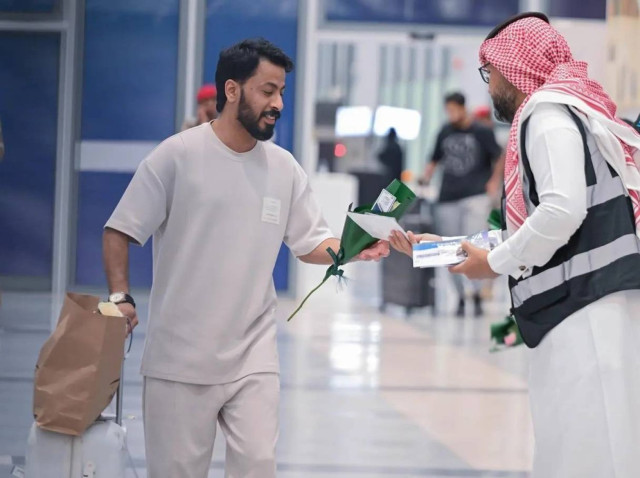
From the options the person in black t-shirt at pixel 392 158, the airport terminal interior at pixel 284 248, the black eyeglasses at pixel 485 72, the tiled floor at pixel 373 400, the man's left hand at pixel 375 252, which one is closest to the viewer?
the black eyeglasses at pixel 485 72

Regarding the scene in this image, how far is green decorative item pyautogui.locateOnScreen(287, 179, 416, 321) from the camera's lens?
3.57 m

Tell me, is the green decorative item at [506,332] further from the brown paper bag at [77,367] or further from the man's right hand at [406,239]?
the brown paper bag at [77,367]

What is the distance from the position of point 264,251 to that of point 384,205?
14.5 inches

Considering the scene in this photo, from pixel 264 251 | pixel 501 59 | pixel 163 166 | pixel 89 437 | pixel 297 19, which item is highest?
pixel 297 19

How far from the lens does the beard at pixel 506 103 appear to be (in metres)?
3.30

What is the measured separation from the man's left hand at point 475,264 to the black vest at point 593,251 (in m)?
0.15

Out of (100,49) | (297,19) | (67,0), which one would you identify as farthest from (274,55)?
(297,19)

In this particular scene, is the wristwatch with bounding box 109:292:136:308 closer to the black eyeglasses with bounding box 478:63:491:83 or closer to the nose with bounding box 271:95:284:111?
the nose with bounding box 271:95:284:111

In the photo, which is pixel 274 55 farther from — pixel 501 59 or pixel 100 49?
pixel 100 49

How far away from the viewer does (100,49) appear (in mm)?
6645

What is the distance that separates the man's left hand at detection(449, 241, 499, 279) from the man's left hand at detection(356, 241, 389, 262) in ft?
1.72

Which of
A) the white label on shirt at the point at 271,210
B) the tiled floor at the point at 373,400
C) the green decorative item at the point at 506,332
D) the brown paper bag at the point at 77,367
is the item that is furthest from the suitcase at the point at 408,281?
the brown paper bag at the point at 77,367

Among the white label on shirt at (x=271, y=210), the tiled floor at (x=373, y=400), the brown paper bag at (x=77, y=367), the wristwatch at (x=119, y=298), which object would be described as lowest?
the tiled floor at (x=373, y=400)

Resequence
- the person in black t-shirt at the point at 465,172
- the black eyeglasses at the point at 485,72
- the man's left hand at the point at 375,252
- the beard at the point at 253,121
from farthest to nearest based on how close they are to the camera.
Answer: the person in black t-shirt at the point at 465,172 → the man's left hand at the point at 375,252 → the beard at the point at 253,121 → the black eyeglasses at the point at 485,72
